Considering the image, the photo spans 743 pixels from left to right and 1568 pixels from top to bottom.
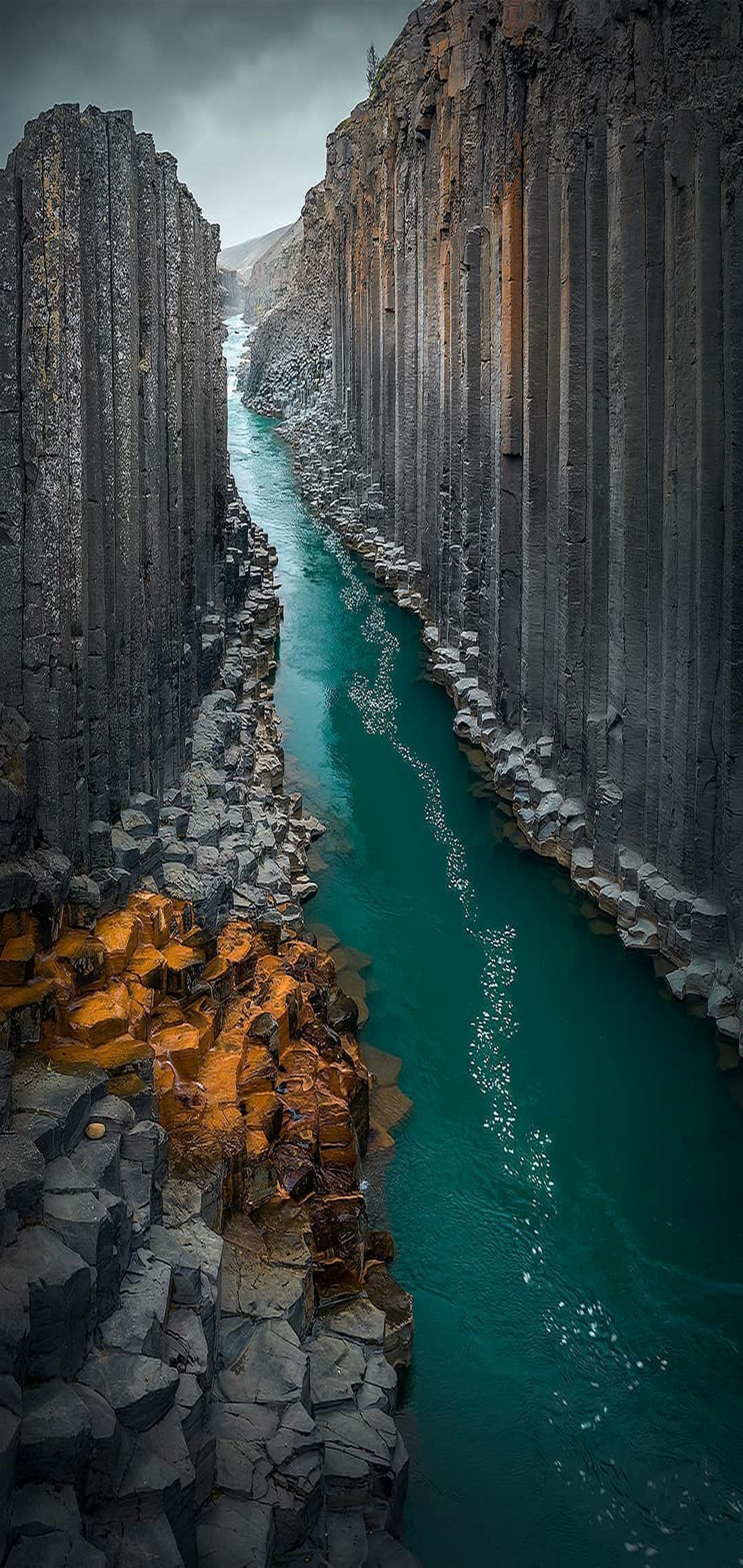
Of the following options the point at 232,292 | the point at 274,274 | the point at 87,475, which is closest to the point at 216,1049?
the point at 87,475

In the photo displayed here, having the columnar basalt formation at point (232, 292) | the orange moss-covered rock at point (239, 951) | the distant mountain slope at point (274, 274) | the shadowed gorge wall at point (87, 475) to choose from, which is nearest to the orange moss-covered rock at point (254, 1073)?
the orange moss-covered rock at point (239, 951)

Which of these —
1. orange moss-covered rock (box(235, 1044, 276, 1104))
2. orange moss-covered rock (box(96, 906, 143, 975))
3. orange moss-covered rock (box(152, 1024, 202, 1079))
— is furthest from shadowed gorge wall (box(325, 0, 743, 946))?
orange moss-covered rock (box(96, 906, 143, 975))

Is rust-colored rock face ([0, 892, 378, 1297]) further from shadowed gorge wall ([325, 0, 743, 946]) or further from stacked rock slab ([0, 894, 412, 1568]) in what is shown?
shadowed gorge wall ([325, 0, 743, 946])

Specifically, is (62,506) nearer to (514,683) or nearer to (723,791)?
(723,791)

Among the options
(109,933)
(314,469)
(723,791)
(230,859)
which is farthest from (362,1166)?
(314,469)

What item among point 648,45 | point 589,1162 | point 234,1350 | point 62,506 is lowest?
point 589,1162

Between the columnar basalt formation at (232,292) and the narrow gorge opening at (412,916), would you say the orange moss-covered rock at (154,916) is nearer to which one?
the narrow gorge opening at (412,916)
